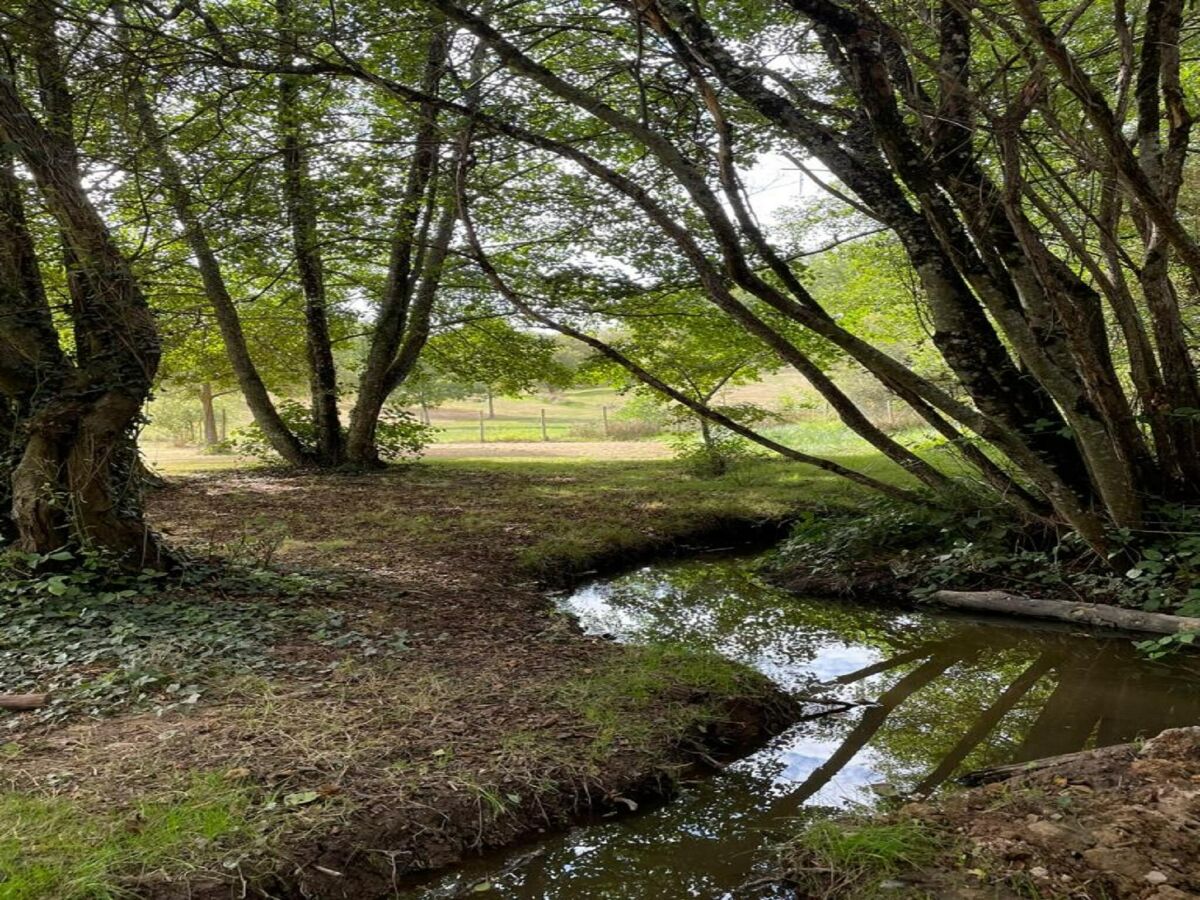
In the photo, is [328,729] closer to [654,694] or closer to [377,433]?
[654,694]

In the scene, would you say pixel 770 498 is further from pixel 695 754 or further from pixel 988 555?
pixel 695 754

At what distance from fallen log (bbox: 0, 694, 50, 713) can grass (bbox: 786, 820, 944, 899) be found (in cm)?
350

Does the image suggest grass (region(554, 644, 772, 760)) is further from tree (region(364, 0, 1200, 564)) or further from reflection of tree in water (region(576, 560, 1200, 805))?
tree (region(364, 0, 1200, 564))

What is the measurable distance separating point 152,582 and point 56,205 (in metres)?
2.58

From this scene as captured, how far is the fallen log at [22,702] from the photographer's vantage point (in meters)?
3.70

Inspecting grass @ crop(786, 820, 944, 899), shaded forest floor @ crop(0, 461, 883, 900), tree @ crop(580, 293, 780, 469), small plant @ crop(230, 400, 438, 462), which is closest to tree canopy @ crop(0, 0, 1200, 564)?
shaded forest floor @ crop(0, 461, 883, 900)

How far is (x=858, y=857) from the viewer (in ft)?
8.78

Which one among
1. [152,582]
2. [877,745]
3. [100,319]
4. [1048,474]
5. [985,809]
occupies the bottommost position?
[877,745]

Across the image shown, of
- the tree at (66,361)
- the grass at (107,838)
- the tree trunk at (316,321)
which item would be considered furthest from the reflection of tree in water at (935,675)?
the tree trunk at (316,321)

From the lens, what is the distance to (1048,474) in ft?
17.4

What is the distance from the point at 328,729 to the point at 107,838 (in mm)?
989

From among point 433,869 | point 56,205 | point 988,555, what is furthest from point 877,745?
point 56,205

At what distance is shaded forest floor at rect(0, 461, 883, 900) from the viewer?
8.93 feet

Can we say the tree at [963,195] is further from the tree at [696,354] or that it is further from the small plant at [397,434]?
the small plant at [397,434]
